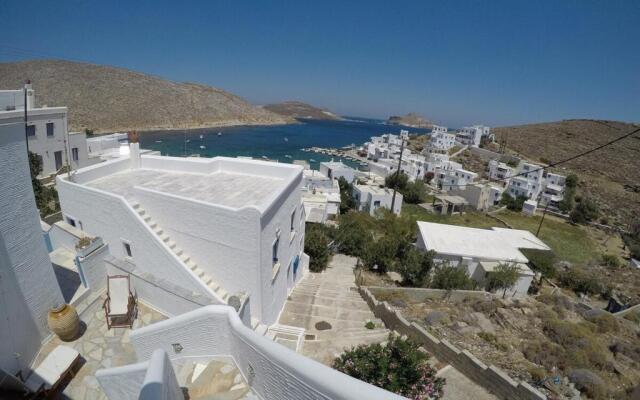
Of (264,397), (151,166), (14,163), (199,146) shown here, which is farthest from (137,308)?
(199,146)

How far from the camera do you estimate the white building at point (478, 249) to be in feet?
55.5

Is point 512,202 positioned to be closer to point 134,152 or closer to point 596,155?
point 596,155

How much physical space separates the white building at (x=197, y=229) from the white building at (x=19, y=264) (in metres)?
2.57

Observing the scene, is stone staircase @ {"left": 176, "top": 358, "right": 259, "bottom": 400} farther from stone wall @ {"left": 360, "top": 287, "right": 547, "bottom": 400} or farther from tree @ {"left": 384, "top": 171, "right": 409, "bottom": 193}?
tree @ {"left": 384, "top": 171, "right": 409, "bottom": 193}

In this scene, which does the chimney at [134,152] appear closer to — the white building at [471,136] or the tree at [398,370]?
the tree at [398,370]

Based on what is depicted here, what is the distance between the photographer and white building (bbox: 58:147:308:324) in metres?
8.45

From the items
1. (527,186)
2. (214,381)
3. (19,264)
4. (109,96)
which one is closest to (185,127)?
(109,96)

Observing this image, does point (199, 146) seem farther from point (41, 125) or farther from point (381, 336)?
point (381, 336)

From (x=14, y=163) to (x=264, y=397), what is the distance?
639 centimetres

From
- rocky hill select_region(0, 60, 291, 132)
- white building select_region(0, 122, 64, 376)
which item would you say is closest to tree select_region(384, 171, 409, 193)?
white building select_region(0, 122, 64, 376)

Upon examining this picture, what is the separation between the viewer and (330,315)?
1189 cm

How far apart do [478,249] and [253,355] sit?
1736 centimetres

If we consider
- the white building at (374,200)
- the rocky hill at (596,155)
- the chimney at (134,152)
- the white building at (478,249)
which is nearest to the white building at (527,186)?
the rocky hill at (596,155)

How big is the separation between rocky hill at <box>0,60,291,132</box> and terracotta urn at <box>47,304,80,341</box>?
3533 inches
